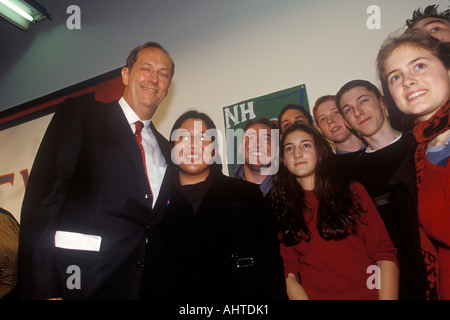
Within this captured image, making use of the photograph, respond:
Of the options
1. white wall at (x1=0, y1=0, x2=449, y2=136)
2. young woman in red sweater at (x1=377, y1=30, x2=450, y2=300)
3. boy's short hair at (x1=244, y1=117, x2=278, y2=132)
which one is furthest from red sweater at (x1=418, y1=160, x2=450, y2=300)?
boy's short hair at (x1=244, y1=117, x2=278, y2=132)

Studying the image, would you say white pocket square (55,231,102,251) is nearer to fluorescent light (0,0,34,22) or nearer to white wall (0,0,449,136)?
white wall (0,0,449,136)

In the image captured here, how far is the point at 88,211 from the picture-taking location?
130 cm

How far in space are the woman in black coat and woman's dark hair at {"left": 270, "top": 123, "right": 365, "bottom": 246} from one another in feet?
0.29

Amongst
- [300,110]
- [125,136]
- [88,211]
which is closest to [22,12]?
[125,136]

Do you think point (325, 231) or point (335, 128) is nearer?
point (325, 231)

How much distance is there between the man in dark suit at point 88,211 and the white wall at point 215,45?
2.28ft

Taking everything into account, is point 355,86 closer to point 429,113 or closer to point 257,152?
point 429,113

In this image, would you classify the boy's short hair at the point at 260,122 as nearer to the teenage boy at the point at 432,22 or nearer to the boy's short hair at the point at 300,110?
the boy's short hair at the point at 300,110

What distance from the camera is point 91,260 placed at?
125cm

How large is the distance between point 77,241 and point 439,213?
156 centimetres

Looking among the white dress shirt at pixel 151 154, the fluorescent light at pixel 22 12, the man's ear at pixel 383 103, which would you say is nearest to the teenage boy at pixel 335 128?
the man's ear at pixel 383 103

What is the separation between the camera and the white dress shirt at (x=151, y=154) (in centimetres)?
159
